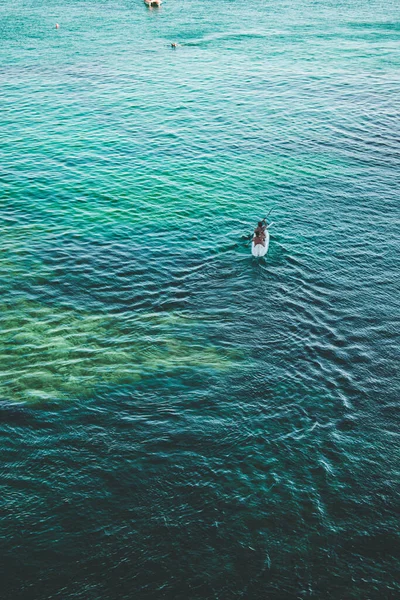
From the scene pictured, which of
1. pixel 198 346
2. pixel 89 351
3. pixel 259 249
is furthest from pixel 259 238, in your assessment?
pixel 89 351

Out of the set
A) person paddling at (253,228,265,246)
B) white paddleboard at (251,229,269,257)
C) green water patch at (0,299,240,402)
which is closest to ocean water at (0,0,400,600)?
green water patch at (0,299,240,402)

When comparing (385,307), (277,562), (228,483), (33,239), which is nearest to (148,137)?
(33,239)

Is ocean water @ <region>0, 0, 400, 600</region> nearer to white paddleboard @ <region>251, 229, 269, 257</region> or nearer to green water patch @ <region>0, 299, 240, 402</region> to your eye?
green water patch @ <region>0, 299, 240, 402</region>

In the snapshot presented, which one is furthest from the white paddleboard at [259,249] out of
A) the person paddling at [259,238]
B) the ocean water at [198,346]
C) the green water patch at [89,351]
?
the green water patch at [89,351]

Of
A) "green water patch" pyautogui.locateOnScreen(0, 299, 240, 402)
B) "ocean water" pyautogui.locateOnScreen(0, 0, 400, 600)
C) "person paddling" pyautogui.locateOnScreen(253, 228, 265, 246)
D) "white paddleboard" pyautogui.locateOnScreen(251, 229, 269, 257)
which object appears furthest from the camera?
"white paddleboard" pyautogui.locateOnScreen(251, 229, 269, 257)

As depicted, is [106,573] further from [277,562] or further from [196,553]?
[277,562]

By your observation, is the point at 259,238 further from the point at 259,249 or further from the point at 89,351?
the point at 89,351
